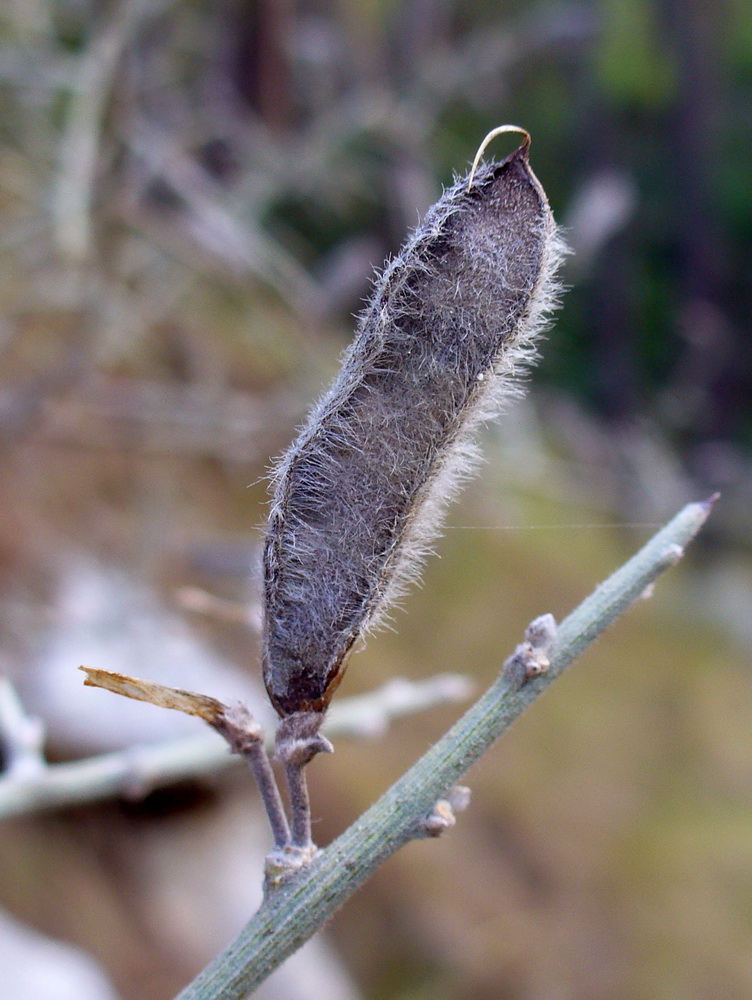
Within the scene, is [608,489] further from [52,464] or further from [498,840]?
[52,464]

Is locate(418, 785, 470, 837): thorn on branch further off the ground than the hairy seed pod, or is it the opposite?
the hairy seed pod

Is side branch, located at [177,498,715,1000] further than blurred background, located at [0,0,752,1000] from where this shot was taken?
No

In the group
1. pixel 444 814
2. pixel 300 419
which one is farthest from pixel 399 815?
pixel 300 419

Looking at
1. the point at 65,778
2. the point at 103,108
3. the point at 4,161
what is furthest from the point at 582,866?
the point at 4,161

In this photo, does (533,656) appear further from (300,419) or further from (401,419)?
(300,419)

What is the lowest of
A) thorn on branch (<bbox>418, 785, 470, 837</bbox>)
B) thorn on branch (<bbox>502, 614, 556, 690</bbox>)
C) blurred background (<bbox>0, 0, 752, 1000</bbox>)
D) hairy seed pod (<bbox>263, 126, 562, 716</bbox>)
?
thorn on branch (<bbox>418, 785, 470, 837</bbox>)
